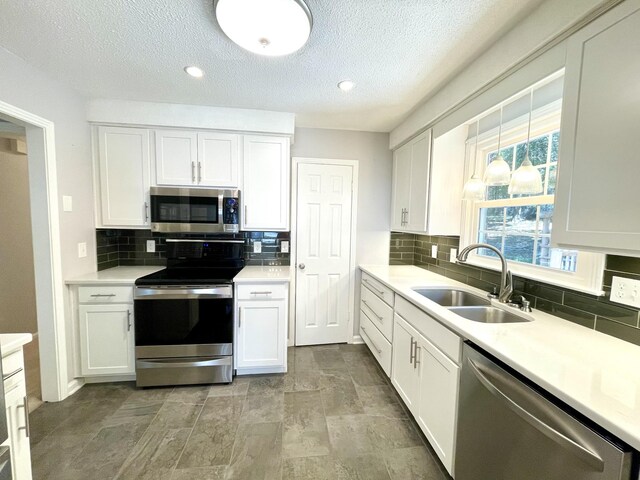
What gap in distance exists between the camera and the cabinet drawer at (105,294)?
207 cm

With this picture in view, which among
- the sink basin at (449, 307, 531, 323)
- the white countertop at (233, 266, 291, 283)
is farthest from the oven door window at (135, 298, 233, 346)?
the sink basin at (449, 307, 531, 323)

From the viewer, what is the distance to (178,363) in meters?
2.15

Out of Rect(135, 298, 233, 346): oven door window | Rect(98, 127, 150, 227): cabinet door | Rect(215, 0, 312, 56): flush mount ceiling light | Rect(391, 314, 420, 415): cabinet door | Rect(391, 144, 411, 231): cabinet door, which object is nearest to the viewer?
Rect(215, 0, 312, 56): flush mount ceiling light

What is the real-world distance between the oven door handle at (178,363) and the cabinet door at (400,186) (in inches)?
84.3

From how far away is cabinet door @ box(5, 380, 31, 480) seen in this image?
3.28ft

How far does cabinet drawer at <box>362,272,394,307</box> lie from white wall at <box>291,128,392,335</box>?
0.77 feet

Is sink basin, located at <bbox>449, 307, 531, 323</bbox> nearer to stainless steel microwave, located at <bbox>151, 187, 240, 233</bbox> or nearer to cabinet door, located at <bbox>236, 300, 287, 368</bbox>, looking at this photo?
cabinet door, located at <bbox>236, 300, 287, 368</bbox>

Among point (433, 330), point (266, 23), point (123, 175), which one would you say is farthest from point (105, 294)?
point (433, 330)

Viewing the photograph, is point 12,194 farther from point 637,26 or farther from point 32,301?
point 637,26

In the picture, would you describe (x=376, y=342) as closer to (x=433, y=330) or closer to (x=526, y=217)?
(x=433, y=330)

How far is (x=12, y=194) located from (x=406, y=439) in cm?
428

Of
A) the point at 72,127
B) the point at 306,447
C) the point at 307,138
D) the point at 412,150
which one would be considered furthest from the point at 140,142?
the point at 306,447

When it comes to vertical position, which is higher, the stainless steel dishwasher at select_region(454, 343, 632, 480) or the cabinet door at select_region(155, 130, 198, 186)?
the cabinet door at select_region(155, 130, 198, 186)

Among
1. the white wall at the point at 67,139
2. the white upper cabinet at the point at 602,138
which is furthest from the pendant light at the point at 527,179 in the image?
the white wall at the point at 67,139
